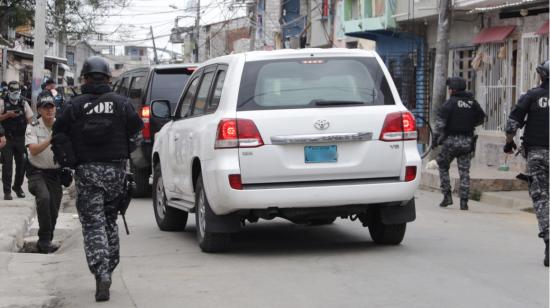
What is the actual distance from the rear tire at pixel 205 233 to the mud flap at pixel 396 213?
1.49 m

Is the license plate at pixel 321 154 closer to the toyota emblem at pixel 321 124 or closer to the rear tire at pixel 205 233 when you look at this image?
the toyota emblem at pixel 321 124

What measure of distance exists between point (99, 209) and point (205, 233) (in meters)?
2.02

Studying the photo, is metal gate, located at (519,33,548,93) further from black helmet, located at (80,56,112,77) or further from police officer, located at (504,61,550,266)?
black helmet, located at (80,56,112,77)

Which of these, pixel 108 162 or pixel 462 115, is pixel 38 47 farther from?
pixel 108 162

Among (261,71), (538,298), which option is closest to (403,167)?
(261,71)

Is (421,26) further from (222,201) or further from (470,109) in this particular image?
(222,201)

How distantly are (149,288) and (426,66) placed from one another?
2158 cm

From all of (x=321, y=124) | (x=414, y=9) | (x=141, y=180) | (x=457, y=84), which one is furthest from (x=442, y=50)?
(x=321, y=124)

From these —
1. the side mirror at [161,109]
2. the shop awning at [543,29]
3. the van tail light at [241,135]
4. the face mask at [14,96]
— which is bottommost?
the van tail light at [241,135]

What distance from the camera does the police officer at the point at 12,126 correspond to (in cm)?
1487

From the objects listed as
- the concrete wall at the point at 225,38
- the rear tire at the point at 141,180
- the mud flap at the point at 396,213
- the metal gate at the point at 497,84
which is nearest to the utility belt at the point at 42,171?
the mud flap at the point at 396,213

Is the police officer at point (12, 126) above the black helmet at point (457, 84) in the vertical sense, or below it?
below

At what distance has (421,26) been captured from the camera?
28188mm

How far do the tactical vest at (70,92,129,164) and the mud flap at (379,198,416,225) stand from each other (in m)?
2.96
